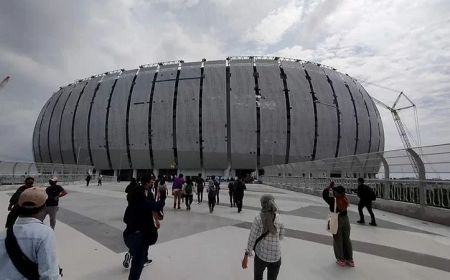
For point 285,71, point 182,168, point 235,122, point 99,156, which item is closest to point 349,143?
point 285,71

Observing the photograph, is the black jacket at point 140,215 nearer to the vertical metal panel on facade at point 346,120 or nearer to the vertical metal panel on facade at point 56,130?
the vertical metal panel on facade at point 346,120

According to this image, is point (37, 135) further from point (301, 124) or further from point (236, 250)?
point (236, 250)

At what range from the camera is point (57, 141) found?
260 ft

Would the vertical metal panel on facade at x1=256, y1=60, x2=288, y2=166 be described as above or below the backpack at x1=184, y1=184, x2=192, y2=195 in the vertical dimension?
above

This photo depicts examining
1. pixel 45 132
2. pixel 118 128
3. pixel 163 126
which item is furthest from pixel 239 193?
pixel 45 132

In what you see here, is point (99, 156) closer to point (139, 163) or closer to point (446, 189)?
point (139, 163)

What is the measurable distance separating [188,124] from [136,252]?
62.9 m

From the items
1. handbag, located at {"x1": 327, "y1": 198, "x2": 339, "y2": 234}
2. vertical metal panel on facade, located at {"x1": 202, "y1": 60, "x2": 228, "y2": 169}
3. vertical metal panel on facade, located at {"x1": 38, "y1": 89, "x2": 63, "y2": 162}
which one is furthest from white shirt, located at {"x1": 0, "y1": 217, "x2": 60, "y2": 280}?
vertical metal panel on facade, located at {"x1": 38, "y1": 89, "x2": 63, "y2": 162}

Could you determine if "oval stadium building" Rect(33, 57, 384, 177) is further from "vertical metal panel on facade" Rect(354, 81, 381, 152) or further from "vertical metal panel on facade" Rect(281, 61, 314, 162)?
"vertical metal panel on facade" Rect(354, 81, 381, 152)

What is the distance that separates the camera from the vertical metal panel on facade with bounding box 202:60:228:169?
2648 inches

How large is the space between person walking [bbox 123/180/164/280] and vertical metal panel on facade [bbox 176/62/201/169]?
62.1 meters

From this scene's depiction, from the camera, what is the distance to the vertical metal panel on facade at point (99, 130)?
7250 cm

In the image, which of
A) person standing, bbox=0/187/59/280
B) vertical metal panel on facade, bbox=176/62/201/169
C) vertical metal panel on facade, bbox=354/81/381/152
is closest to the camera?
person standing, bbox=0/187/59/280

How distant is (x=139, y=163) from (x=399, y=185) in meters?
62.8
